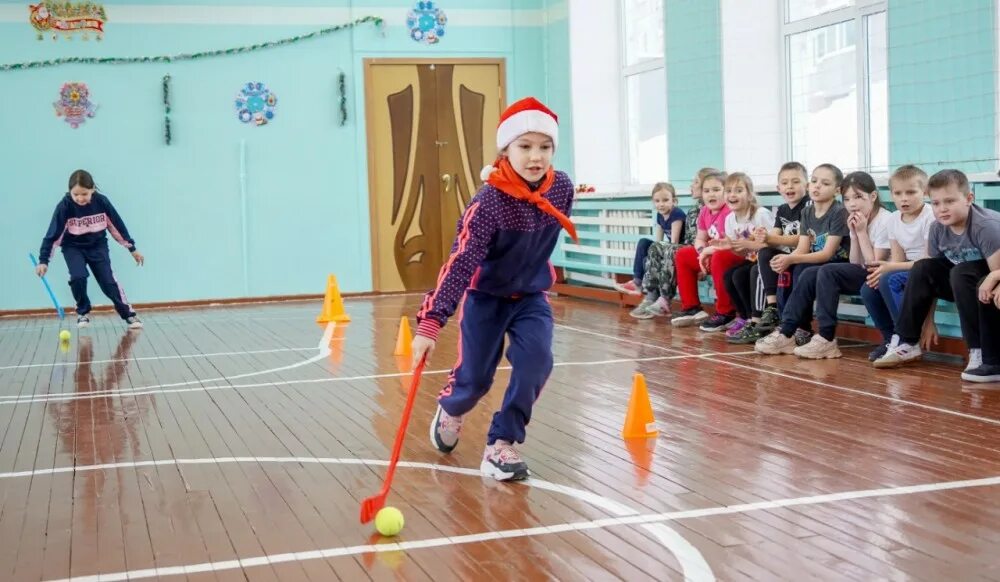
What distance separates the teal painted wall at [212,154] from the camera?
9922 mm

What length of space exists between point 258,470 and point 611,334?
374 cm

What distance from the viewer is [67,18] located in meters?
9.95

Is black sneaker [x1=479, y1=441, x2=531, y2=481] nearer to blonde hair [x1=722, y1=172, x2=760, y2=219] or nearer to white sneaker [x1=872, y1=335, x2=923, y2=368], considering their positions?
white sneaker [x1=872, y1=335, x2=923, y2=368]

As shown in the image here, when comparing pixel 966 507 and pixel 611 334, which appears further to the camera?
pixel 611 334

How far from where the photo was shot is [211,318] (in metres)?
9.11

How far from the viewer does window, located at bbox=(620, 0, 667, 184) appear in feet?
30.8

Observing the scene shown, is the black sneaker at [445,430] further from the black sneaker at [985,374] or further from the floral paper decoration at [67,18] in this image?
the floral paper decoration at [67,18]

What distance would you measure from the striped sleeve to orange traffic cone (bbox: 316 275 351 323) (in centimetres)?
520

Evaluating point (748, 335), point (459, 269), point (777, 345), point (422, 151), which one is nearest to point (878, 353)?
point (777, 345)

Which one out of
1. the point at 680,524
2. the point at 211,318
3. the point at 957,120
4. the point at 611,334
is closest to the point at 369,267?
the point at 211,318

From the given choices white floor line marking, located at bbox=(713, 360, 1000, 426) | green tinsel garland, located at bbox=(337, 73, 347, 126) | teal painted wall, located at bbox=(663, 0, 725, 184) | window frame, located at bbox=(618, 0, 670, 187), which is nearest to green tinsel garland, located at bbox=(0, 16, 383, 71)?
green tinsel garland, located at bbox=(337, 73, 347, 126)

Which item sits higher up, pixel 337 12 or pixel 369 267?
pixel 337 12

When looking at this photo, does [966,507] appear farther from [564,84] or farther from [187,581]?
[564,84]

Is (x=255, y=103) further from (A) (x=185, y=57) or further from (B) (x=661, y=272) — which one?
(B) (x=661, y=272)
